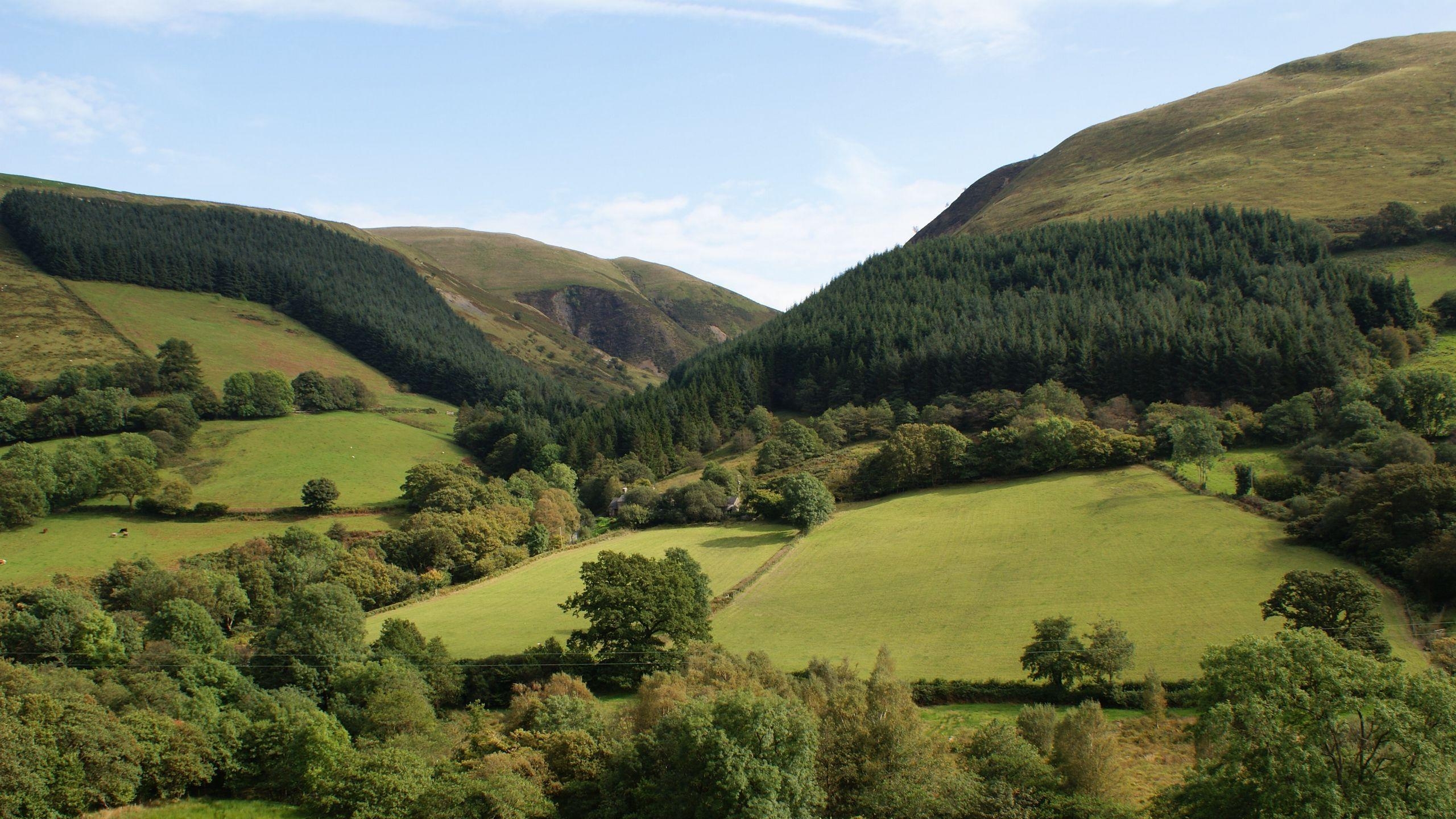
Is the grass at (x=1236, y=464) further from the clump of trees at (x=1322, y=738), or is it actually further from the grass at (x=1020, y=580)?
the clump of trees at (x=1322, y=738)

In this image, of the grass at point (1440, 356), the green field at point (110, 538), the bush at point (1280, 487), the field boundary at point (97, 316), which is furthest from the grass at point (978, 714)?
the field boundary at point (97, 316)

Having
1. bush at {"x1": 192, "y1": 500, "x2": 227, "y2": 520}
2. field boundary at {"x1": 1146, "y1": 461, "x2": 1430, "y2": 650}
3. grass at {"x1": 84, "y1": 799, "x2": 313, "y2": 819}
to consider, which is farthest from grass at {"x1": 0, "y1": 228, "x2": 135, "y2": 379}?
field boundary at {"x1": 1146, "y1": 461, "x2": 1430, "y2": 650}

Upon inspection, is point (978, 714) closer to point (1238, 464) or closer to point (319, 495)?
point (1238, 464)

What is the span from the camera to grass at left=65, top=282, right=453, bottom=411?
437 feet

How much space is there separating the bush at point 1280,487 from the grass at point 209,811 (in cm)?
5999

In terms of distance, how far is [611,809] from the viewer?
2700 cm

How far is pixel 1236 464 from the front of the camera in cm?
6512

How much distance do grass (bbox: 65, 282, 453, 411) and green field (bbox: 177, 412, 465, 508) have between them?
749 inches

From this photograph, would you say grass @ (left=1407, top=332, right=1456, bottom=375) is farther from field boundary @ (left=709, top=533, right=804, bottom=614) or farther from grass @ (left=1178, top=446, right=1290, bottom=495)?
field boundary @ (left=709, top=533, right=804, bottom=614)

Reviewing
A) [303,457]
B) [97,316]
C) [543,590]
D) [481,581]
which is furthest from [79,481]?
[97,316]

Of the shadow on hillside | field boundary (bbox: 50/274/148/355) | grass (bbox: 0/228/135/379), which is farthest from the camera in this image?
field boundary (bbox: 50/274/148/355)

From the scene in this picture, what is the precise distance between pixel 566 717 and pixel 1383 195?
492ft

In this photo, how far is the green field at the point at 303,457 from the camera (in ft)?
286

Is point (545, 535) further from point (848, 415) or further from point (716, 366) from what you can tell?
point (716, 366)
